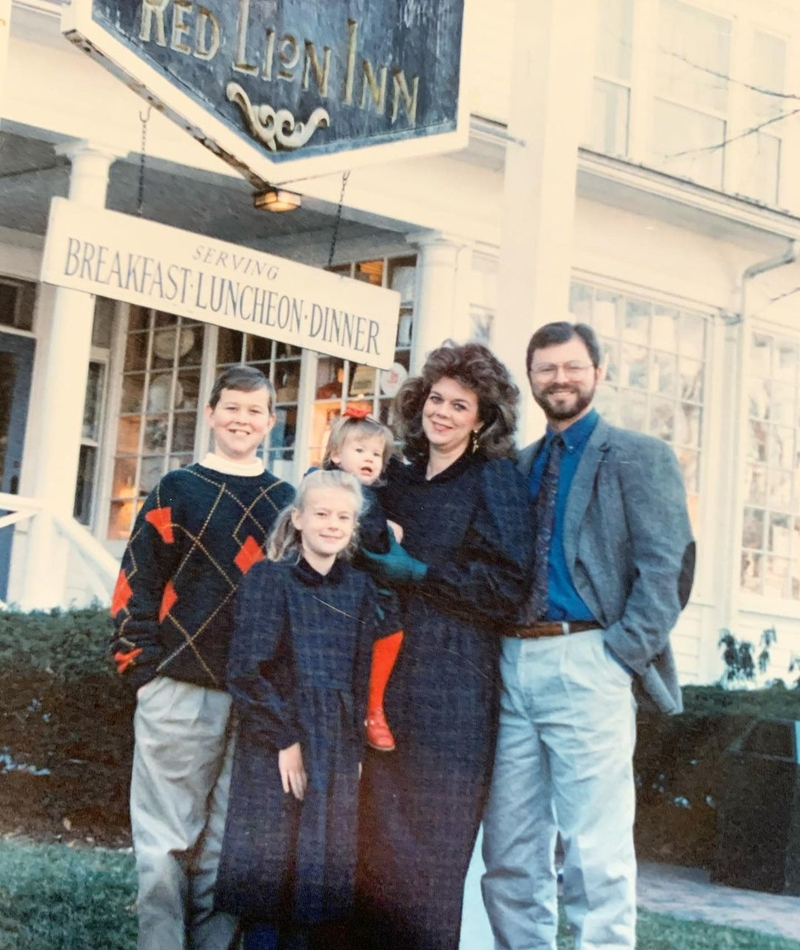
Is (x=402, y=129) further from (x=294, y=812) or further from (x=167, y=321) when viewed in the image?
(x=167, y=321)

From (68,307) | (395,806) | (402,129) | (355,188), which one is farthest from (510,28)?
(395,806)

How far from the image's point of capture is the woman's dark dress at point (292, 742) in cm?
285

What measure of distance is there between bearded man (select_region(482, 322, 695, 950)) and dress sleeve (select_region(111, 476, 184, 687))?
0.75 m

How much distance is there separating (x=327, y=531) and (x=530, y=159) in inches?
61.6

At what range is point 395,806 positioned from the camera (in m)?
2.94

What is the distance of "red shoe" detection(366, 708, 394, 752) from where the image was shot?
2.92 metres

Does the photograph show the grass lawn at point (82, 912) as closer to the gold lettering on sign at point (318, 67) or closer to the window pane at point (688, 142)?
the gold lettering on sign at point (318, 67)

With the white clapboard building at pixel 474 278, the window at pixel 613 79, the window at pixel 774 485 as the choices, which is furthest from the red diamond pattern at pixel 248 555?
the window at pixel 613 79

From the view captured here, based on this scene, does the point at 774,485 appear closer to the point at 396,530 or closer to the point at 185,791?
the point at 396,530

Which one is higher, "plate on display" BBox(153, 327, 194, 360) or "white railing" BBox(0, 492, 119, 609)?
"plate on display" BBox(153, 327, 194, 360)

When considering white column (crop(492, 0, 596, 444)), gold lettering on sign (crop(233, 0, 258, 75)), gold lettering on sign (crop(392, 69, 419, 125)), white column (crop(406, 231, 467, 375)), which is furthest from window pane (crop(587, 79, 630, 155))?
gold lettering on sign (crop(233, 0, 258, 75))

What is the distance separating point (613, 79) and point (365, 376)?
1.99 m

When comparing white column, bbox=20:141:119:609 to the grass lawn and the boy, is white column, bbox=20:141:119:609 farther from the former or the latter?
the boy

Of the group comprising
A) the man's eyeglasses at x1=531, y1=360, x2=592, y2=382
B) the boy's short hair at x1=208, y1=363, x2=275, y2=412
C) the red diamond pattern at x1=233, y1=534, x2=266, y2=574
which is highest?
the man's eyeglasses at x1=531, y1=360, x2=592, y2=382
